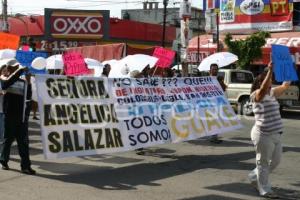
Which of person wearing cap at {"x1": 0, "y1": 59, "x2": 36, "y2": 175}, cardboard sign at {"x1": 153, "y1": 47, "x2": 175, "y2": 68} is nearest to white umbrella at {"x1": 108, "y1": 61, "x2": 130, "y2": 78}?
cardboard sign at {"x1": 153, "y1": 47, "x2": 175, "y2": 68}

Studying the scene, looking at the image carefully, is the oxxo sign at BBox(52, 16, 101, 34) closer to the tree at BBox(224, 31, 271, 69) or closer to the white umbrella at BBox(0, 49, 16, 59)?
the tree at BBox(224, 31, 271, 69)

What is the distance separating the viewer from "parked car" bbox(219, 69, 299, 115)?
1989cm

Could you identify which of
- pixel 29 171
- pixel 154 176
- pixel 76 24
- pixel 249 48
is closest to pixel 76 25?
pixel 76 24

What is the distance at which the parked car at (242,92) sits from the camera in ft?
65.2

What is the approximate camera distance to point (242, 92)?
2052 centimetres

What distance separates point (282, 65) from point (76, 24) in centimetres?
3119

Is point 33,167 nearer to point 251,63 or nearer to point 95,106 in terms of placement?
point 95,106

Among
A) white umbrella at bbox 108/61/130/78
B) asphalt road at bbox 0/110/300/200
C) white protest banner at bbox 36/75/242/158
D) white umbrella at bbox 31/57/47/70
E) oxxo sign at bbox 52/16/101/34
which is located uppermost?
oxxo sign at bbox 52/16/101/34

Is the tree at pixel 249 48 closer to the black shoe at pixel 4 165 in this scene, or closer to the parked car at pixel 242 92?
the parked car at pixel 242 92

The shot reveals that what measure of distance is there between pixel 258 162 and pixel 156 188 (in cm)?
145

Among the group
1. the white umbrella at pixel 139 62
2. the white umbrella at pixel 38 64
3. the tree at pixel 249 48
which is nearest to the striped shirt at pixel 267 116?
the white umbrella at pixel 139 62

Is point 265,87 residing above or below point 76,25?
below

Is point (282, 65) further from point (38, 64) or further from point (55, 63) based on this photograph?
point (55, 63)

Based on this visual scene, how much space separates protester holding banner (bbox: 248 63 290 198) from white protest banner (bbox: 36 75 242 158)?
2.65 meters
